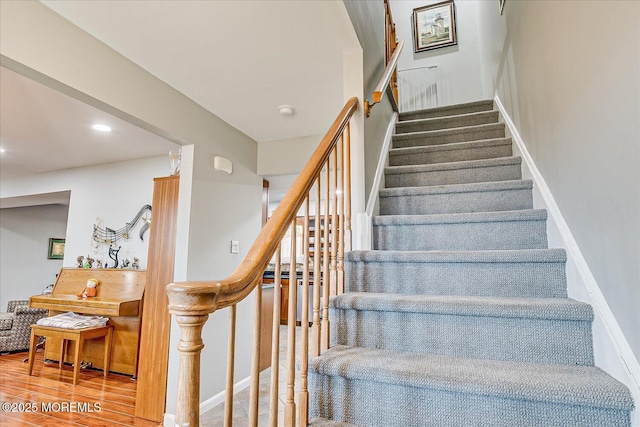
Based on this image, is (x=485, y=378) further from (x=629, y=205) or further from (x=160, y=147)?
(x=160, y=147)

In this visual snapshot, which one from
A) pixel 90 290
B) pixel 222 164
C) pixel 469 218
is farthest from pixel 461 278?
pixel 90 290

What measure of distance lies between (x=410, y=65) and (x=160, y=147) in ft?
11.2

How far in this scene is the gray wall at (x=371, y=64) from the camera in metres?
2.01

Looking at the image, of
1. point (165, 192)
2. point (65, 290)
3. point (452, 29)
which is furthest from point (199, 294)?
point (452, 29)

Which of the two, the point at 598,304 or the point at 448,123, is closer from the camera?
the point at 598,304

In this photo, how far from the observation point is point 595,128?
1.11 meters

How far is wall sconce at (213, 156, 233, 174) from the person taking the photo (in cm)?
295

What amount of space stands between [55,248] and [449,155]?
8074mm

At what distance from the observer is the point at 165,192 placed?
2811mm

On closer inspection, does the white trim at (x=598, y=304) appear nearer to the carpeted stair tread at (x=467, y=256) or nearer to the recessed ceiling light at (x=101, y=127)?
the carpeted stair tread at (x=467, y=256)

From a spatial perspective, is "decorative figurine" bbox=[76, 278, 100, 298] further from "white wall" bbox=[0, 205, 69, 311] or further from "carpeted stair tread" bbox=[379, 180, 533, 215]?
"white wall" bbox=[0, 205, 69, 311]

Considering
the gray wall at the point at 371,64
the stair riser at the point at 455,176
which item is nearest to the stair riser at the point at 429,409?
the gray wall at the point at 371,64

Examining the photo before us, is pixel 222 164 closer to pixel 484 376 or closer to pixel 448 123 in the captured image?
pixel 448 123

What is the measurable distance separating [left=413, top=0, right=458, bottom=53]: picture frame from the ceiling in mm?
2322
